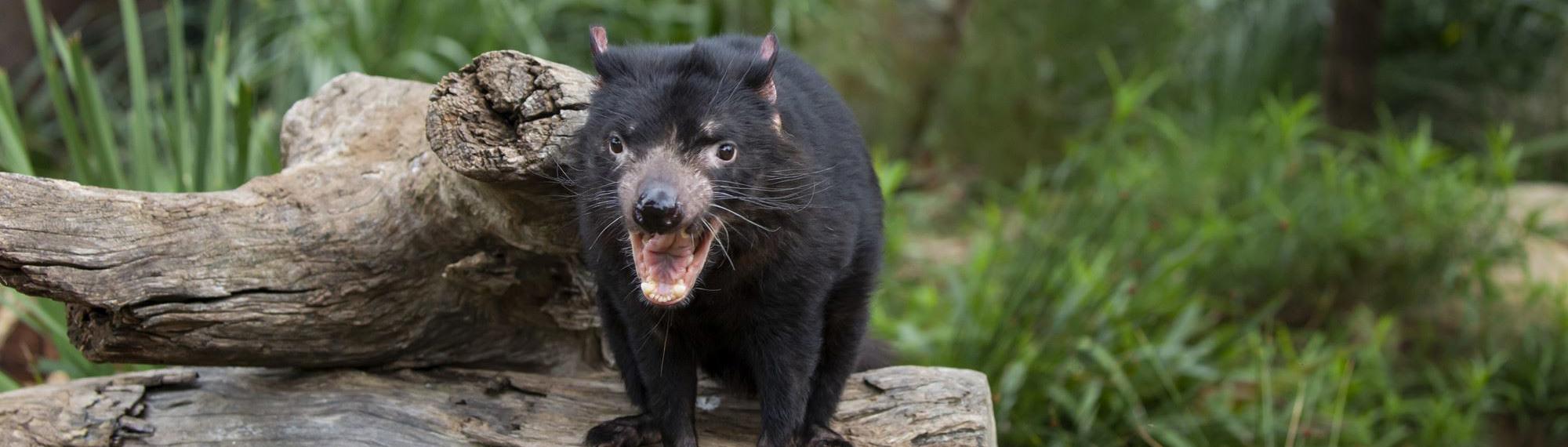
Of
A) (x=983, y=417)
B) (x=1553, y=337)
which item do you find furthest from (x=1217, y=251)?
(x=983, y=417)

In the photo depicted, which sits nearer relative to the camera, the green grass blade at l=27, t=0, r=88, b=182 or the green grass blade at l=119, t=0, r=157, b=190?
the green grass blade at l=27, t=0, r=88, b=182

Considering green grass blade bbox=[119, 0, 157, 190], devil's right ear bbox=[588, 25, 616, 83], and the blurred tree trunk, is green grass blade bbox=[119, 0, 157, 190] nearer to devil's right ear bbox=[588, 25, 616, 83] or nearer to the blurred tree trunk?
devil's right ear bbox=[588, 25, 616, 83]

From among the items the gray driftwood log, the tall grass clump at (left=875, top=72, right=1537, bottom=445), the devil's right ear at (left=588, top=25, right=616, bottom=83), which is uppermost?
the devil's right ear at (left=588, top=25, right=616, bottom=83)

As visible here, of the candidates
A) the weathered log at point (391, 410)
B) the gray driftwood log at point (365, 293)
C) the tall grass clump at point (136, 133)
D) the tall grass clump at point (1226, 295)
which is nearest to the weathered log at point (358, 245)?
the gray driftwood log at point (365, 293)

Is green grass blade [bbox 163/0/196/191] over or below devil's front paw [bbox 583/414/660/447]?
over

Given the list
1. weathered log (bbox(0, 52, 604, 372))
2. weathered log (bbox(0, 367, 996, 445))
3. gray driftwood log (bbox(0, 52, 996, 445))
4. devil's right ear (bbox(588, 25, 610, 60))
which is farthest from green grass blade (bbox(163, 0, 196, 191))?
devil's right ear (bbox(588, 25, 610, 60))

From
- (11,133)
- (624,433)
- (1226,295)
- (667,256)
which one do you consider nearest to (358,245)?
(624,433)

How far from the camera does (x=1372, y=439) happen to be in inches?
184

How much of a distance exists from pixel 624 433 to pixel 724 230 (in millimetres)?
624

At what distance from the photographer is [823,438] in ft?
9.31

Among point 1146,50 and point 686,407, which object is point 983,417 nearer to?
point 686,407

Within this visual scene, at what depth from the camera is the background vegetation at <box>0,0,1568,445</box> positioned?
14.2 ft

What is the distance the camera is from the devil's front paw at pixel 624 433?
2.80 metres

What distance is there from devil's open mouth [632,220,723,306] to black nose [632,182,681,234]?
0.07 meters
